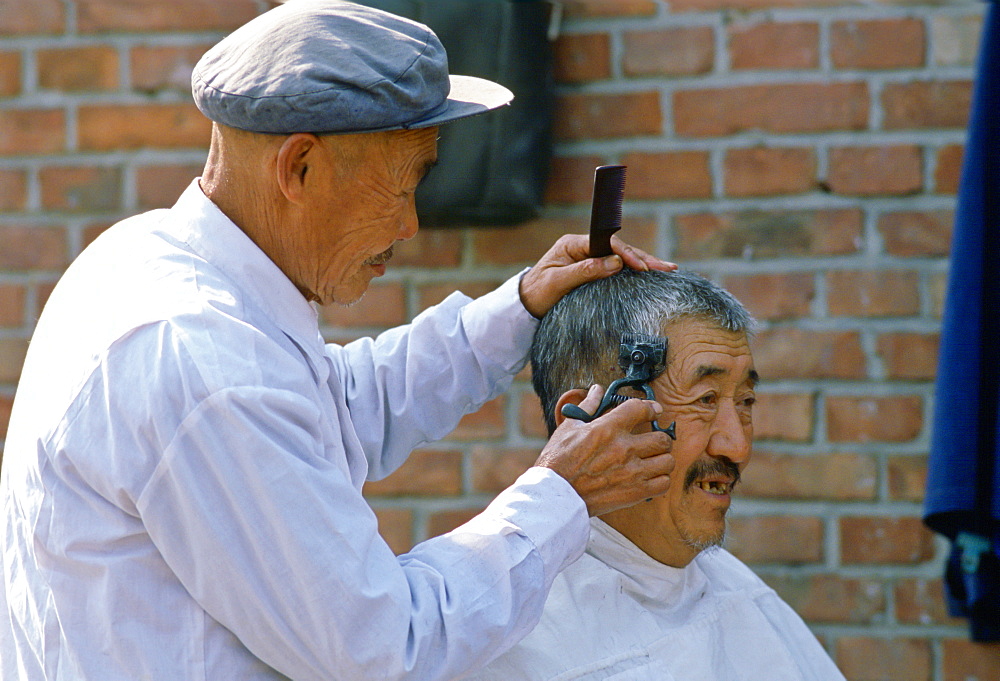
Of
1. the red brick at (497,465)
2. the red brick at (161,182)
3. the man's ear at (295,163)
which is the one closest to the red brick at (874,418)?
the red brick at (497,465)

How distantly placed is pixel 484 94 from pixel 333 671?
815 mm

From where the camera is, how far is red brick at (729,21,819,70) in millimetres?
2375

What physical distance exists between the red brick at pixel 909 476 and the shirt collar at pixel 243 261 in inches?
57.2

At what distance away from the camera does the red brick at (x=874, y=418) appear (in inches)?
94.0

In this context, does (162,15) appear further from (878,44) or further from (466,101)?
(878,44)

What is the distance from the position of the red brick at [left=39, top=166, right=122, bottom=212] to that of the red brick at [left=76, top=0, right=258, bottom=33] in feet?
1.07

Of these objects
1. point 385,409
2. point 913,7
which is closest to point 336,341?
point 385,409

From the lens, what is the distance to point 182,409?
1.23 m

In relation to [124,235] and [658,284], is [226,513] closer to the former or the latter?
[124,235]

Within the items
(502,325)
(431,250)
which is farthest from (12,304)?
(502,325)

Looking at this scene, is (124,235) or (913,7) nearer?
(124,235)

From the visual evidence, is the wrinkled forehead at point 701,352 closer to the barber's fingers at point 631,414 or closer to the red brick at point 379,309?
the barber's fingers at point 631,414

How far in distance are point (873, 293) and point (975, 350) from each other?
1.04 ft

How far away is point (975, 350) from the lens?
2109 mm
